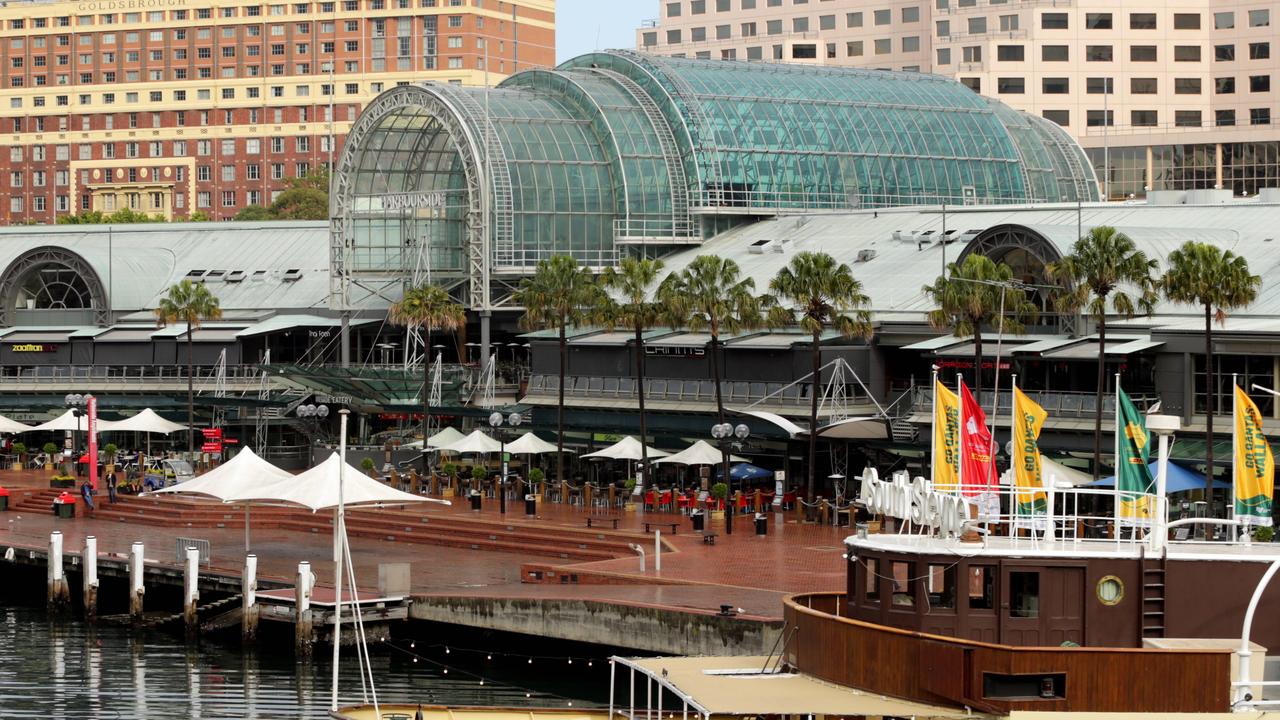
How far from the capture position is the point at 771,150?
11450 cm

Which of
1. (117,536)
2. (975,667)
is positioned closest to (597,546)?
(117,536)

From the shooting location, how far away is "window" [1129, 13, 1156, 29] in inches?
6969

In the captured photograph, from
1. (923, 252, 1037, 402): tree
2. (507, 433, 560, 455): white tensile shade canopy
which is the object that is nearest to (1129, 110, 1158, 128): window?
(507, 433, 560, 455): white tensile shade canopy

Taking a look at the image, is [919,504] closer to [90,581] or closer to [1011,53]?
[90,581]

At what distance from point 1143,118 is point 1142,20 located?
26.4ft

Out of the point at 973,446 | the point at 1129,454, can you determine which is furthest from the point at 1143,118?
the point at 1129,454

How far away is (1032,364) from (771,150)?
35.3 metres

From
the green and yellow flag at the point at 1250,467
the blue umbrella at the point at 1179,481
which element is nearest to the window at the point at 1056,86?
the blue umbrella at the point at 1179,481

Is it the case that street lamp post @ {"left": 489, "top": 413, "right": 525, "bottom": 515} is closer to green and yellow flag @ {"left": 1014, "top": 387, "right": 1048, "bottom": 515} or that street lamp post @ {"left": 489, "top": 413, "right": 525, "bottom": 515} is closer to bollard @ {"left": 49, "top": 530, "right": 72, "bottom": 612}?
bollard @ {"left": 49, "top": 530, "right": 72, "bottom": 612}

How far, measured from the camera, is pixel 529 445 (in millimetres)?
89625

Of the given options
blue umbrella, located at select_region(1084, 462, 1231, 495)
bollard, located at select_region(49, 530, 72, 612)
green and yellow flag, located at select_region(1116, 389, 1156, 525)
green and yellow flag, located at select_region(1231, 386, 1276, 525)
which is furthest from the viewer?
bollard, located at select_region(49, 530, 72, 612)

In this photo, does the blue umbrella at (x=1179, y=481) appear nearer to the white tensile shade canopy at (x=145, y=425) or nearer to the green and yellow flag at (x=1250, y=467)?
the green and yellow flag at (x=1250, y=467)

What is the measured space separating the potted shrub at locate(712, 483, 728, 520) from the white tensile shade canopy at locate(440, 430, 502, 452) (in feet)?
39.2

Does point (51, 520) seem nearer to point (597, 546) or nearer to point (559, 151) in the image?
point (597, 546)
